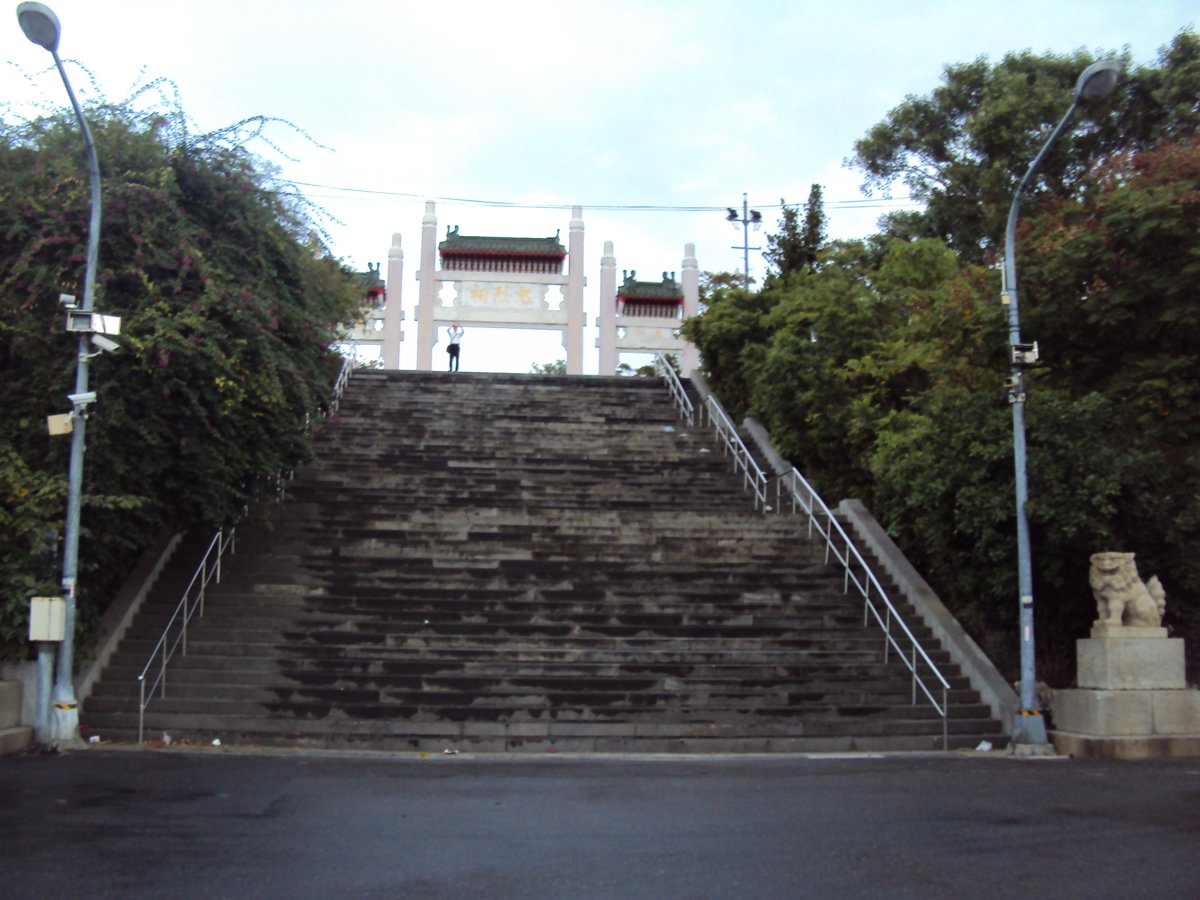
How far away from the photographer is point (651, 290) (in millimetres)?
40156

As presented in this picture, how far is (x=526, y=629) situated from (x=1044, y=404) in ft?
23.2

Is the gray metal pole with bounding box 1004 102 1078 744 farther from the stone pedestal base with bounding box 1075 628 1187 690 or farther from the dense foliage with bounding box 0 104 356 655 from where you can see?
the dense foliage with bounding box 0 104 356 655

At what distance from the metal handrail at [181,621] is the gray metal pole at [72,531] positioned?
73 cm

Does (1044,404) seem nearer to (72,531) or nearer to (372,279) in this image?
(72,531)

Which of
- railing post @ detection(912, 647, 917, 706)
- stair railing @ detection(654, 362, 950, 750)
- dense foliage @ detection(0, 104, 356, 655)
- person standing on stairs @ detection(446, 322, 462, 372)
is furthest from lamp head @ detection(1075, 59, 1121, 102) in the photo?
person standing on stairs @ detection(446, 322, 462, 372)

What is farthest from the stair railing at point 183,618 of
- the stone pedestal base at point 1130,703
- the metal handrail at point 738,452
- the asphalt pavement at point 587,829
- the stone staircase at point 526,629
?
the stone pedestal base at point 1130,703

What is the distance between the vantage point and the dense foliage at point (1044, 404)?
557 inches

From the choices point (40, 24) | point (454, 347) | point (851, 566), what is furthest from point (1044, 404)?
point (454, 347)

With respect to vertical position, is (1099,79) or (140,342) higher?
(1099,79)

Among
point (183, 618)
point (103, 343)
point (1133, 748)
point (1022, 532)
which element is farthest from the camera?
point (183, 618)

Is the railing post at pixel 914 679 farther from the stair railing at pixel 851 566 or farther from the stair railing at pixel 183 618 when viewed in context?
the stair railing at pixel 183 618

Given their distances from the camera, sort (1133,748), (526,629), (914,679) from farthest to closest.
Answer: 1. (526,629)
2. (914,679)
3. (1133,748)

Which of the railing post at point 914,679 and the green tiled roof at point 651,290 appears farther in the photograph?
the green tiled roof at point 651,290

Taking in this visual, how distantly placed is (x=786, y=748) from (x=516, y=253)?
26713 millimetres
